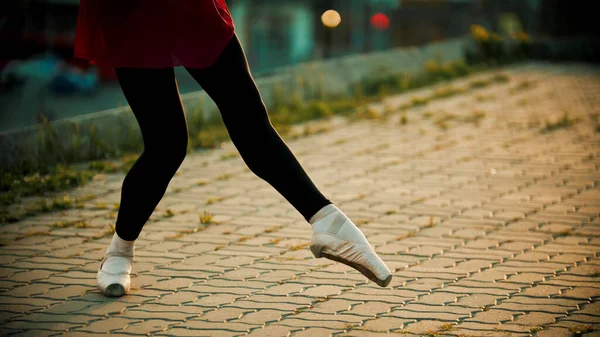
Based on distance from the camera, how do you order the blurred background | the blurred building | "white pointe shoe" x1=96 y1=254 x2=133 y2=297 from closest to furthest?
"white pointe shoe" x1=96 y1=254 x2=133 y2=297, the blurred background, the blurred building

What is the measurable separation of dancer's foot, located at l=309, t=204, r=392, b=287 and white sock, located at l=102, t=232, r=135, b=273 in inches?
36.4

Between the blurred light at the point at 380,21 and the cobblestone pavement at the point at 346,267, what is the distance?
1549 cm

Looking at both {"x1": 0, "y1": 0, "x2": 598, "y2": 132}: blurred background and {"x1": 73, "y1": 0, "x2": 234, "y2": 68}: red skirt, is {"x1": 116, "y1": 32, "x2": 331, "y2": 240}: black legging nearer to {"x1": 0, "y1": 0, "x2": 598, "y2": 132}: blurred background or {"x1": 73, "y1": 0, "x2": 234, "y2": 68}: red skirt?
{"x1": 73, "y1": 0, "x2": 234, "y2": 68}: red skirt

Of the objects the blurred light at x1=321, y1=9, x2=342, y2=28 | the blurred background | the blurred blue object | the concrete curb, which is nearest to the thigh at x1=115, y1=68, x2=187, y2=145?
the concrete curb

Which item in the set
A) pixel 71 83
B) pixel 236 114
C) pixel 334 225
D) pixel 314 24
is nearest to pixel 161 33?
pixel 236 114

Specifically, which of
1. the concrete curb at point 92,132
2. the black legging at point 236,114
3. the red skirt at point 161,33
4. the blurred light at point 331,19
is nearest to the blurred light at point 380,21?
the blurred light at point 331,19

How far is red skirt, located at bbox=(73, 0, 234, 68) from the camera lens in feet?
9.83

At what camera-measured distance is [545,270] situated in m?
3.85

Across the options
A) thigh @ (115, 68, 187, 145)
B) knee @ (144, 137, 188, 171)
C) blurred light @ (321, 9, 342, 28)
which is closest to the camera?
thigh @ (115, 68, 187, 145)

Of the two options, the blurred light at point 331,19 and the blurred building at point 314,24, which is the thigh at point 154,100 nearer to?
the blurred building at point 314,24

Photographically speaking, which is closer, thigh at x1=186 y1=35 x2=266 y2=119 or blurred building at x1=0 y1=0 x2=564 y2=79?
thigh at x1=186 y1=35 x2=266 y2=119

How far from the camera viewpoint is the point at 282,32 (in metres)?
26.7

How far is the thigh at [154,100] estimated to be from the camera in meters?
3.10

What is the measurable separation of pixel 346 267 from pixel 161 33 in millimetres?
1582
